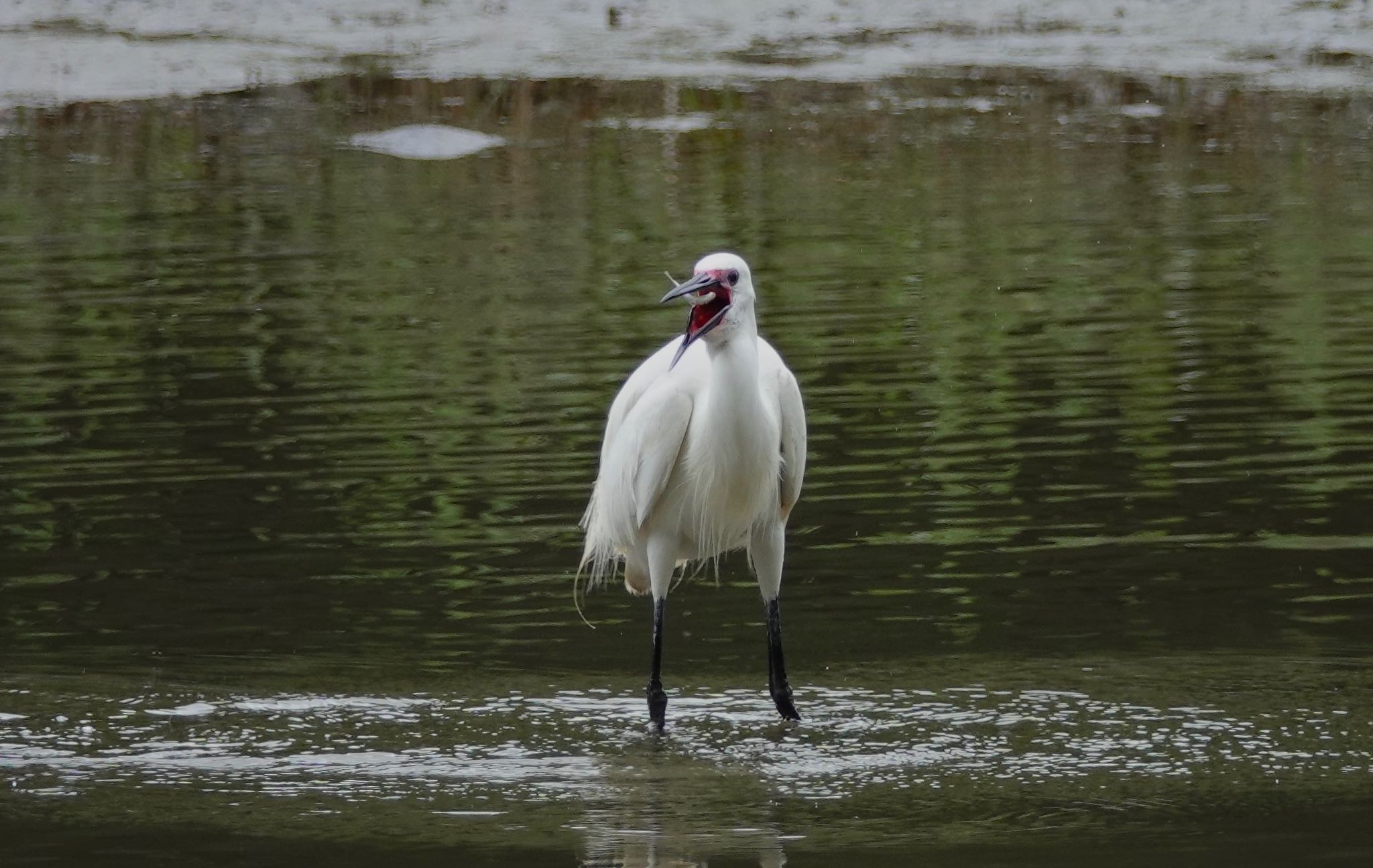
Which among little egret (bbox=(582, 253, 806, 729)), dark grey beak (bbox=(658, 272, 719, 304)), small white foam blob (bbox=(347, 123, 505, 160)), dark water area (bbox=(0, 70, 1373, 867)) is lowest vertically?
dark water area (bbox=(0, 70, 1373, 867))

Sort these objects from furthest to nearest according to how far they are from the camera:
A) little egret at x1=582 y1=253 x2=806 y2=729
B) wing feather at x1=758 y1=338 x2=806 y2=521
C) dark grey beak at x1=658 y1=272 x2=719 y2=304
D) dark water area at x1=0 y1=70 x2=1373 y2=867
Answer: wing feather at x1=758 y1=338 x2=806 y2=521 → little egret at x1=582 y1=253 x2=806 y2=729 → dark grey beak at x1=658 y1=272 x2=719 y2=304 → dark water area at x1=0 y1=70 x2=1373 y2=867

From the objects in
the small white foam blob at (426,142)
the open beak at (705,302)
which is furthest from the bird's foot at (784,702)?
the small white foam blob at (426,142)

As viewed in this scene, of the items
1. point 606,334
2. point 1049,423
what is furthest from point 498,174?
point 1049,423

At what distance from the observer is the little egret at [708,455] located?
657cm

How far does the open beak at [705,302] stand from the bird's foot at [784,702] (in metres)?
1.04

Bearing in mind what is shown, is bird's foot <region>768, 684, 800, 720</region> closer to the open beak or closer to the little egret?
the little egret

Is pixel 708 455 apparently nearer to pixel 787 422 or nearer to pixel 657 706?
pixel 787 422

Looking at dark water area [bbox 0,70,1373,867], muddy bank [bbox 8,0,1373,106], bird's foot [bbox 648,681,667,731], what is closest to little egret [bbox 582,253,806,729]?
bird's foot [bbox 648,681,667,731]

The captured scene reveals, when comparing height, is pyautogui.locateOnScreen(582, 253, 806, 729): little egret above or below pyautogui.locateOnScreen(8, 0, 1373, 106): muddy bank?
below

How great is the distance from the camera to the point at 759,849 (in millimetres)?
5570

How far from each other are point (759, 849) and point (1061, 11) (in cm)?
2234

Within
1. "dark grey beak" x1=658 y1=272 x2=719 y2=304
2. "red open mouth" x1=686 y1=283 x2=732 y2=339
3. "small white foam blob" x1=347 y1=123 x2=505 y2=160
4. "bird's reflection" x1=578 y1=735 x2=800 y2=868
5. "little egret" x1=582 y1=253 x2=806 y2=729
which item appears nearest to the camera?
"bird's reflection" x1=578 y1=735 x2=800 y2=868

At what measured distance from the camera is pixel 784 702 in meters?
6.82

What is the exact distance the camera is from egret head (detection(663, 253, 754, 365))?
6.43 m
